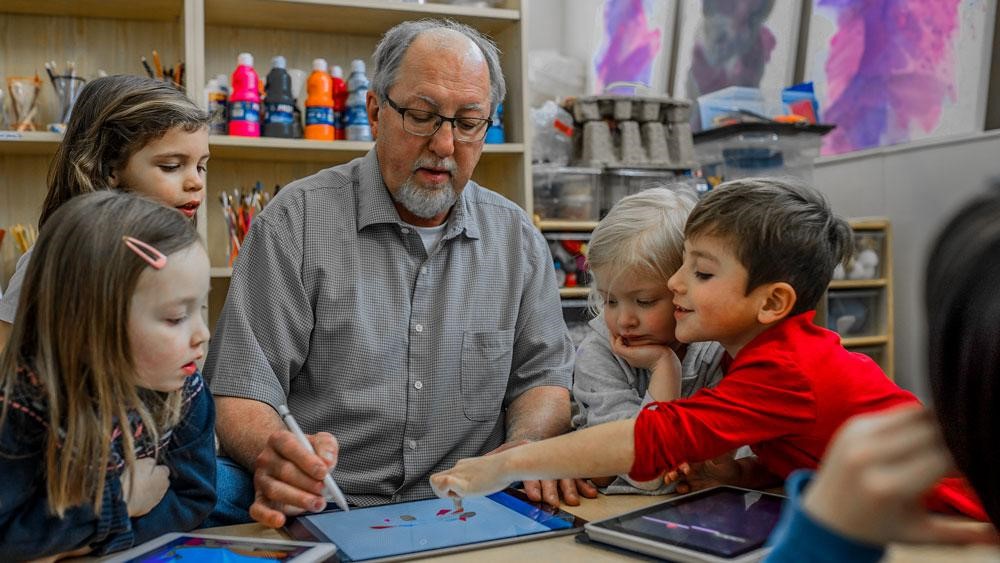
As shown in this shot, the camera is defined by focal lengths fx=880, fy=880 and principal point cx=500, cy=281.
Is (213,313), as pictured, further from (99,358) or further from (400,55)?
(99,358)

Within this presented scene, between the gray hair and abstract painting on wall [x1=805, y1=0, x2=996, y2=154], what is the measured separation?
6.42ft

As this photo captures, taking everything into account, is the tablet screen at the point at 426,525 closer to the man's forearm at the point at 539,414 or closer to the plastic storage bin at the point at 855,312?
the man's forearm at the point at 539,414

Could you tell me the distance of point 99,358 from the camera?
35.4 inches

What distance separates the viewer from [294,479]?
1114mm

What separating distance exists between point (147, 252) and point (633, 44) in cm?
390

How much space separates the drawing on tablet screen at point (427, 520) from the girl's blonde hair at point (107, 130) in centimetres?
88

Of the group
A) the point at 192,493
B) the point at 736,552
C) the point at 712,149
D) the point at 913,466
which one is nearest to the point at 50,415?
the point at 192,493

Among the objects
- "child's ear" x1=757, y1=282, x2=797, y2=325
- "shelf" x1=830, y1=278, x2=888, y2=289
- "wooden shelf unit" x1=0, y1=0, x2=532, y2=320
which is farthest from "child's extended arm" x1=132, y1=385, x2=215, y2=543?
"shelf" x1=830, y1=278, x2=888, y2=289

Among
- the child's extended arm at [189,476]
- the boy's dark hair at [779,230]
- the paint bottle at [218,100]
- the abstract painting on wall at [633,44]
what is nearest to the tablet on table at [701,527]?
the boy's dark hair at [779,230]

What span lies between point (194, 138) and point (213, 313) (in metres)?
1.25

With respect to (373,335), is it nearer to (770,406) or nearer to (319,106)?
(770,406)

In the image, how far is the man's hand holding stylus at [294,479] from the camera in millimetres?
1092

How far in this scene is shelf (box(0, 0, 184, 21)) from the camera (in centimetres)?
260

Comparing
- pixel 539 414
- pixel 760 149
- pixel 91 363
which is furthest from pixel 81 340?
pixel 760 149
